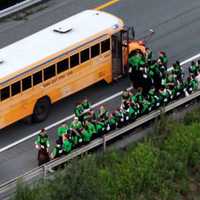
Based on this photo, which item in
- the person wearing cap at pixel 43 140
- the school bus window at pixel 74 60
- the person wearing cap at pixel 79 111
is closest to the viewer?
the person wearing cap at pixel 43 140

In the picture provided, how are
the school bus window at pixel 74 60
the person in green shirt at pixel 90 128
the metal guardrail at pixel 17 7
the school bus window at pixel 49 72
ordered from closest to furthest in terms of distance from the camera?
the person in green shirt at pixel 90 128, the school bus window at pixel 49 72, the school bus window at pixel 74 60, the metal guardrail at pixel 17 7

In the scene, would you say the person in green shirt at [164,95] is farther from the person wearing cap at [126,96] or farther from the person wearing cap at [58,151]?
the person wearing cap at [58,151]

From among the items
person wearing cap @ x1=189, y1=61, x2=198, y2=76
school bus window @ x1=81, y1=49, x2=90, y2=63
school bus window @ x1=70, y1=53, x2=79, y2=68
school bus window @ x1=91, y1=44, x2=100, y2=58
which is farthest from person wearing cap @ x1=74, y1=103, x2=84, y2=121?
person wearing cap @ x1=189, y1=61, x2=198, y2=76

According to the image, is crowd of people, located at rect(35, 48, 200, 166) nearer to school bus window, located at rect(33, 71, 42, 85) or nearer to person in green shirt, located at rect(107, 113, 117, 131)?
person in green shirt, located at rect(107, 113, 117, 131)

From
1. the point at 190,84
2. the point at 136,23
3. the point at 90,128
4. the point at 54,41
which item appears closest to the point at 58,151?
the point at 90,128

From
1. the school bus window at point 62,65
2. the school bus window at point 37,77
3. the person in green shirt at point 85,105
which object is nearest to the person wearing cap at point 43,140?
the person in green shirt at point 85,105

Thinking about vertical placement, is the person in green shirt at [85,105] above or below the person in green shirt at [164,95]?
above
